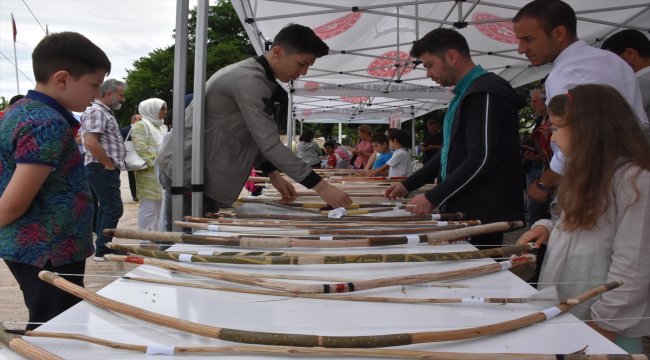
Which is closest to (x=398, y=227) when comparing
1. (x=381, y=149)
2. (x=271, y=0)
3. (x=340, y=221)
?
(x=340, y=221)

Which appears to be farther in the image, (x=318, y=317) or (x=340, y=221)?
(x=340, y=221)

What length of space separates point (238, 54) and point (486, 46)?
24.1 m

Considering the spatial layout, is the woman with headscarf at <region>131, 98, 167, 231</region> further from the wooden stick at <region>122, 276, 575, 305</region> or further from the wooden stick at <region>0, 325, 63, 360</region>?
the wooden stick at <region>0, 325, 63, 360</region>

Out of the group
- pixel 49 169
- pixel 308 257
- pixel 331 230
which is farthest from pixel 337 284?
pixel 49 169

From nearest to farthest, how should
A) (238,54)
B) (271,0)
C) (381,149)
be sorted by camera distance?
(271,0), (381,149), (238,54)

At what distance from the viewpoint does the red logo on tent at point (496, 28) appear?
5.44m

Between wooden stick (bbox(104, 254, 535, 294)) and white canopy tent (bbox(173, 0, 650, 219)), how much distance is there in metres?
1.15

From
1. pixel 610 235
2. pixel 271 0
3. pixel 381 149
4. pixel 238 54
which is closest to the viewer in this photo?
pixel 610 235

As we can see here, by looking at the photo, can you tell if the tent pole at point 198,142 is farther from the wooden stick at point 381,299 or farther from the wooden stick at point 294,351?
the wooden stick at point 294,351

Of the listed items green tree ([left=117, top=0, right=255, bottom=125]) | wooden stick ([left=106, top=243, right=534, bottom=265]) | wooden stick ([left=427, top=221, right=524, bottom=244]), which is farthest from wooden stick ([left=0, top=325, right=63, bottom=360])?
green tree ([left=117, top=0, right=255, bottom=125])

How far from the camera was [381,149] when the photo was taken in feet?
22.9

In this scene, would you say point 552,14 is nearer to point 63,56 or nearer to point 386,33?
point 63,56

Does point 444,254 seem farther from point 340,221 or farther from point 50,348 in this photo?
point 50,348

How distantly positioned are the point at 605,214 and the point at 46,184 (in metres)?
1.76
